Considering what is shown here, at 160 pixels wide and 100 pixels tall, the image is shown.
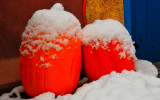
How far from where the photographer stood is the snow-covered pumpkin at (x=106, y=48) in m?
0.92

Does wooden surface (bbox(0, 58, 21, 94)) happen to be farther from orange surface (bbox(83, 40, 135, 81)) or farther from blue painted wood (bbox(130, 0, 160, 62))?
blue painted wood (bbox(130, 0, 160, 62))

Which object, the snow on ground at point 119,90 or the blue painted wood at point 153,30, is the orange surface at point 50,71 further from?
the blue painted wood at point 153,30

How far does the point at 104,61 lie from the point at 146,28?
1.57 m

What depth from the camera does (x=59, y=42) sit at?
0.81m

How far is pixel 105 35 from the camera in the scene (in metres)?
0.92

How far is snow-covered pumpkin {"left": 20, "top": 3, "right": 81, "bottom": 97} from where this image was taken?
0.79 metres

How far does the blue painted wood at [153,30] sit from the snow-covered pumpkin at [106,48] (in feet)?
4.79

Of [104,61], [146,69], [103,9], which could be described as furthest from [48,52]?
[146,69]

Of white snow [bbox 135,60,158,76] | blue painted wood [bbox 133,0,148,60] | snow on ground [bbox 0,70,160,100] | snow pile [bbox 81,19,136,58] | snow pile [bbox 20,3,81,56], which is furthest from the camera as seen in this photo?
blue painted wood [bbox 133,0,148,60]

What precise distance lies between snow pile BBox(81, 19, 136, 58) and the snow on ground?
0.18 m

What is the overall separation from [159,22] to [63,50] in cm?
192

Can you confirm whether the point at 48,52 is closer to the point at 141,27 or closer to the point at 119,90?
the point at 119,90

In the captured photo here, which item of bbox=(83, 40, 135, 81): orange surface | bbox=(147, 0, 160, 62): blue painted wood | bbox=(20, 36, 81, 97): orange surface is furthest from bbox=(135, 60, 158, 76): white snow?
bbox=(147, 0, 160, 62): blue painted wood

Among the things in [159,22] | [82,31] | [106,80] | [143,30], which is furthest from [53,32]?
[159,22]
